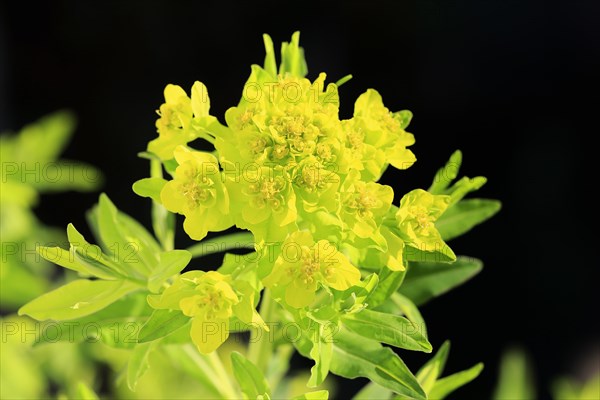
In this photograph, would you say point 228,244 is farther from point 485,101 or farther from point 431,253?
point 485,101

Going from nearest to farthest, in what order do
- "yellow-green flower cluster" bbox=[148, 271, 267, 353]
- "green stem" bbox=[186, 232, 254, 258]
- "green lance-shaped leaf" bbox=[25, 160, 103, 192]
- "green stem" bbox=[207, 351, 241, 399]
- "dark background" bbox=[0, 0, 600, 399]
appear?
"yellow-green flower cluster" bbox=[148, 271, 267, 353] → "green stem" bbox=[186, 232, 254, 258] → "green stem" bbox=[207, 351, 241, 399] → "green lance-shaped leaf" bbox=[25, 160, 103, 192] → "dark background" bbox=[0, 0, 600, 399]

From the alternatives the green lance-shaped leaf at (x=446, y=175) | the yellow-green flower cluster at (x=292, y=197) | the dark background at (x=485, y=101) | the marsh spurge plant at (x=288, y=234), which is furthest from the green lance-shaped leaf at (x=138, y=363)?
the dark background at (x=485, y=101)

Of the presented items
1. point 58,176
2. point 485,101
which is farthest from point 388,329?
point 485,101

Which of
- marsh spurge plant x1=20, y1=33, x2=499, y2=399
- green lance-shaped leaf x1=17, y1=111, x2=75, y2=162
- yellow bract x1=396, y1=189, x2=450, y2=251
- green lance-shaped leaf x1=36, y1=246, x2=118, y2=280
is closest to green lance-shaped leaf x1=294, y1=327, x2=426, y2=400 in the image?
marsh spurge plant x1=20, y1=33, x2=499, y2=399

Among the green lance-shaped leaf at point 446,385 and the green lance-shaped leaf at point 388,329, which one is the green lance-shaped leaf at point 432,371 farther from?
the green lance-shaped leaf at point 388,329

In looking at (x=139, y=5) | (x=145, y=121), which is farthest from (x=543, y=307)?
(x=139, y=5)

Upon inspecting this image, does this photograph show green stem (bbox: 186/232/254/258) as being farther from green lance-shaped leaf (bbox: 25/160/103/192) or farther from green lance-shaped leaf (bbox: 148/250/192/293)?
green lance-shaped leaf (bbox: 25/160/103/192)

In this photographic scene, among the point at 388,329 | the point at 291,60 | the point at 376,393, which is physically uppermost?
the point at 291,60
